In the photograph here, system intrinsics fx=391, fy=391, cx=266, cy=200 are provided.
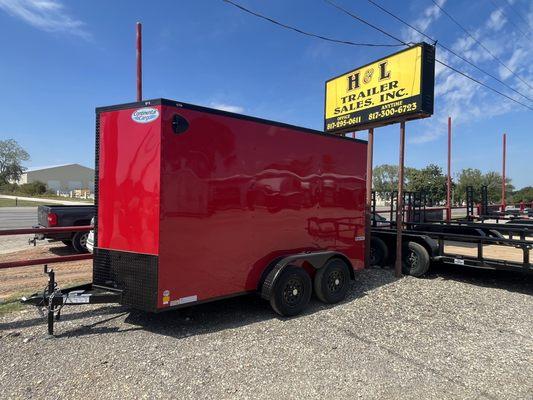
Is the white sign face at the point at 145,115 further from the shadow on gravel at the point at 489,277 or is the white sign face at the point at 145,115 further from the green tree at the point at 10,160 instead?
the green tree at the point at 10,160

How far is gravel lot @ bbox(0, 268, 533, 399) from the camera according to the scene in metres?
3.57

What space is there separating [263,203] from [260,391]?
266 centimetres

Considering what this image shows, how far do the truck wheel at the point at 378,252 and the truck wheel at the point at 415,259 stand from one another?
606mm

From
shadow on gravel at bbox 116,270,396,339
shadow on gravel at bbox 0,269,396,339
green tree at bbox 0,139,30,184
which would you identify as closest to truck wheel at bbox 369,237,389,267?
shadow on gravel at bbox 116,270,396,339

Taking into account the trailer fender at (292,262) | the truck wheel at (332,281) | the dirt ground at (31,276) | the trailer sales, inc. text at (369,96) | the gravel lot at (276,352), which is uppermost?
the trailer sales, inc. text at (369,96)

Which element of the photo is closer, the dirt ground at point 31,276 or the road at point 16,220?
the dirt ground at point 31,276

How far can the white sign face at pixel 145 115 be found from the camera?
4.58 m

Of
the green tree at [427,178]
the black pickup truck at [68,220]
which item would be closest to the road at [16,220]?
the black pickup truck at [68,220]

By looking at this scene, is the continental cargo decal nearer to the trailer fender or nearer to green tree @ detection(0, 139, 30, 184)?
the trailer fender

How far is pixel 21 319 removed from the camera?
518cm

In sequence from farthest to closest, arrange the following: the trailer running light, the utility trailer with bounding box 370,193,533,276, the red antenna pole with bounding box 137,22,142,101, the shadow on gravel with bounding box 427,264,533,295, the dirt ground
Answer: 1. the trailer running light
2. the shadow on gravel with bounding box 427,264,533,295
3. the red antenna pole with bounding box 137,22,142,101
4. the utility trailer with bounding box 370,193,533,276
5. the dirt ground

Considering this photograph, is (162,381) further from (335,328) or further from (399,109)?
(399,109)

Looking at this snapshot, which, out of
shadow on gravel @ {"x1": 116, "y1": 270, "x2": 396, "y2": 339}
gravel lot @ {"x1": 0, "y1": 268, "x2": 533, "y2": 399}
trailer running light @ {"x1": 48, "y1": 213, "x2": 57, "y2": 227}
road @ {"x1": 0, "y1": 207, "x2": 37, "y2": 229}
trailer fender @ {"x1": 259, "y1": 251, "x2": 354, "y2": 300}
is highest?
trailer running light @ {"x1": 48, "y1": 213, "x2": 57, "y2": 227}

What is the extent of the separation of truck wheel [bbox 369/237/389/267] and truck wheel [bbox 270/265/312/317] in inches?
155
